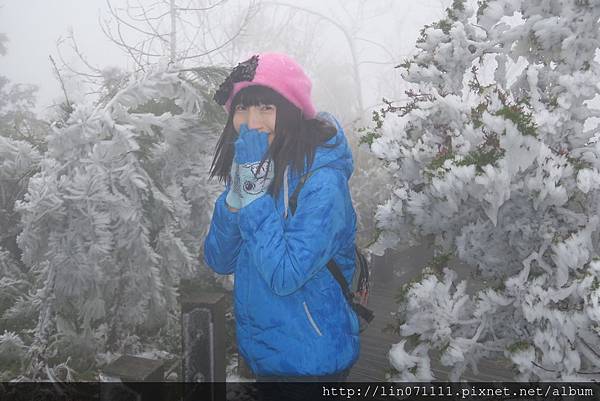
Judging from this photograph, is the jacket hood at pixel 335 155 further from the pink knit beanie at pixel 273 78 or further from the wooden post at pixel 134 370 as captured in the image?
the wooden post at pixel 134 370

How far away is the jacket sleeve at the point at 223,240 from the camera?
1.96 metres

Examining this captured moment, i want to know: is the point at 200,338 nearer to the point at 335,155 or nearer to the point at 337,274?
the point at 337,274

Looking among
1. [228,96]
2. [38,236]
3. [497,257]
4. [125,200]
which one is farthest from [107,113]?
[497,257]

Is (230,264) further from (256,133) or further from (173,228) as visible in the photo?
(173,228)

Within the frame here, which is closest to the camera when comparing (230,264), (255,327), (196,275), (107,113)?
(255,327)

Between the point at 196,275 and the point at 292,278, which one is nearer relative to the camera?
the point at 292,278

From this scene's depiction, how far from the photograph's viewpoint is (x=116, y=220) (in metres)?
→ 2.86

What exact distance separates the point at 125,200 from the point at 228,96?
4.14 feet

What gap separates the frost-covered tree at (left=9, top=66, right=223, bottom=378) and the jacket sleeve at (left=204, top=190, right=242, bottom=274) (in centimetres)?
86

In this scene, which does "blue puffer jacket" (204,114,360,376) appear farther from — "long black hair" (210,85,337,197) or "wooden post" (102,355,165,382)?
"wooden post" (102,355,165,382)

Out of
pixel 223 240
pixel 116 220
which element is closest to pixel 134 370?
pixel 223 240

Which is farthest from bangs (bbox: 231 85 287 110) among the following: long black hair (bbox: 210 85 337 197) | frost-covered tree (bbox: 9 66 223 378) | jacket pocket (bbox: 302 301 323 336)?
frost-covered tree (bbox: 9 66 223 378)

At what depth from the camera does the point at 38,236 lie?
275 centimetres

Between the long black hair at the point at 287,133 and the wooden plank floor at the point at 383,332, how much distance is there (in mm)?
1092
